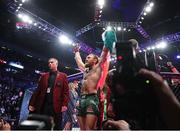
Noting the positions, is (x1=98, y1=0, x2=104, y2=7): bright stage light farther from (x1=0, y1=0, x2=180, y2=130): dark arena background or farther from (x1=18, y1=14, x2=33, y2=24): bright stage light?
(x1=18, y1=14, x2=33, y2=24): bright stage light

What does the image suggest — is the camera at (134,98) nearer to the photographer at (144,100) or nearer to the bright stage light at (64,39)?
the photographer at (144,100)

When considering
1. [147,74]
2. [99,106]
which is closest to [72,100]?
[99,106]

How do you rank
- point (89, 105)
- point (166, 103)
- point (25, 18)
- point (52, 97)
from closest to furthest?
point (166, 103) → point (89, 105) → point (52, 97) → point (25, 18)

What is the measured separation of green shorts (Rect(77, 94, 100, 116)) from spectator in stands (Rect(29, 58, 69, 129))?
559 millimetres

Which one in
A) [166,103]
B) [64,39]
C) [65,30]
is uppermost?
[65,30]

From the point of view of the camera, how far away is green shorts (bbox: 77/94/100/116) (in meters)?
3.64

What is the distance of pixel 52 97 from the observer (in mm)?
4254

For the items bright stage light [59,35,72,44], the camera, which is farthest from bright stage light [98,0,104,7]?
the camera

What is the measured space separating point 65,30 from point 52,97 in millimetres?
8697

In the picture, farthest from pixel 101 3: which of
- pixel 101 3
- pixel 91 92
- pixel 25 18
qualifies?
pixel 91 92

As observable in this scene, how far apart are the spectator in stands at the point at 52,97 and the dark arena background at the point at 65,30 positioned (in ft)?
10.6

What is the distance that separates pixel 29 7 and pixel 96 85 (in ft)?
25.3

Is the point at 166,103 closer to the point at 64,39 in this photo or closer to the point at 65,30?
the point at 64,39

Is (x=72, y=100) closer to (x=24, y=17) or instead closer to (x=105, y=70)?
(x=105, y=70)
